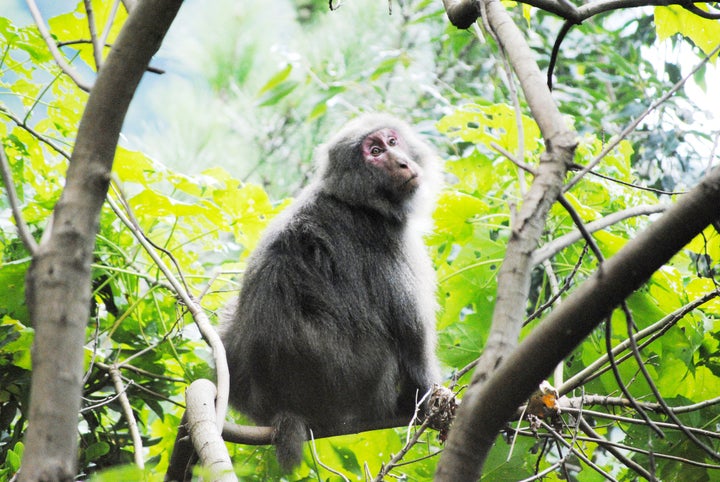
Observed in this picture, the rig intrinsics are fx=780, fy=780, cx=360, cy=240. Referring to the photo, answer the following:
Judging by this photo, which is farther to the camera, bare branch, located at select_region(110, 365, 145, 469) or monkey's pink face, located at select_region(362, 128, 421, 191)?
monkey's pink face, located at select_region(362, 128, 421, 191)

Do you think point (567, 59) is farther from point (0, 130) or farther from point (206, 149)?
point (0, 130)

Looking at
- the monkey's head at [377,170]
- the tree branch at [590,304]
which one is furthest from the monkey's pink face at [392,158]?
the tree branch at [590,304]

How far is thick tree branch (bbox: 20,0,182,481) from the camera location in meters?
1.30

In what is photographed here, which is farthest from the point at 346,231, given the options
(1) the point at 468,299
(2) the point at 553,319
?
(2) the point at 553,319

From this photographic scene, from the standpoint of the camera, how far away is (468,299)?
4.33m

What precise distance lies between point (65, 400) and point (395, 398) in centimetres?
281

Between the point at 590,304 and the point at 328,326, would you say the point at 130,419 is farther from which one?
the point at 590,304

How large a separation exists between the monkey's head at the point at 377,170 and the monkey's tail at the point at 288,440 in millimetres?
1341

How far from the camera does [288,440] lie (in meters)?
3.56

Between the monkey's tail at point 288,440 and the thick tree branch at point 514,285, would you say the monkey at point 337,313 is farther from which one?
the thick tree branch at point 514,285

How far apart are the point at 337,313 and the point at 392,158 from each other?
3.75 feet

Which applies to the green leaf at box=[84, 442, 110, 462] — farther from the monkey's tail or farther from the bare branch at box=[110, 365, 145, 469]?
the monkey's tail

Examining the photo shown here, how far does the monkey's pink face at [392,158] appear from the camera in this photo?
4504 mm

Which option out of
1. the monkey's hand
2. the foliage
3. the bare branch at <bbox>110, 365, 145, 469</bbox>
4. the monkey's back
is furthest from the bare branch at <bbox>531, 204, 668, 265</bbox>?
the monkey's back
